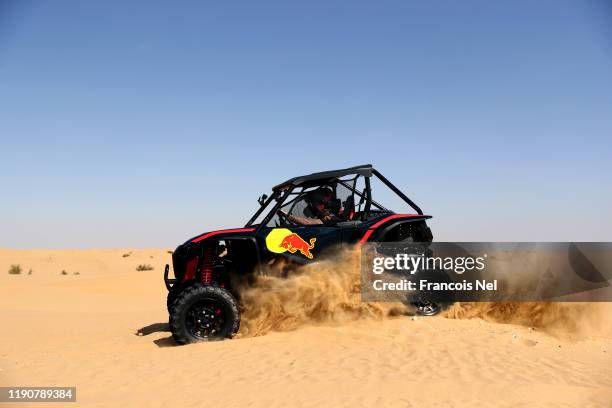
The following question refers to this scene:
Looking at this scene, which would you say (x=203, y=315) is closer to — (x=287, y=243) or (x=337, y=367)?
(x=287, y=243)

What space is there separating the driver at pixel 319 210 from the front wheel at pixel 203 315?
4.92 ft

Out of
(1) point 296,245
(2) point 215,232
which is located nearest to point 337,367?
(1) point 296,245

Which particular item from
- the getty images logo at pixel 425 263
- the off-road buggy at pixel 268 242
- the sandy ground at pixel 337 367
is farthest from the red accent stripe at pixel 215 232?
the getty images logo at pixel 425 263

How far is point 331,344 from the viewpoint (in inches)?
241

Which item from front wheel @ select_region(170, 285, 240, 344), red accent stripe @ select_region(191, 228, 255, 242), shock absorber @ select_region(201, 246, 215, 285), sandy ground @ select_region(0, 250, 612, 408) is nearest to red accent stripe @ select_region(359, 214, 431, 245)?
sandy ground @ select_region(0, 250, 612, 408)

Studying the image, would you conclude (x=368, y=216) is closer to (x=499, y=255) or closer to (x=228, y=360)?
(x=499, y=255)

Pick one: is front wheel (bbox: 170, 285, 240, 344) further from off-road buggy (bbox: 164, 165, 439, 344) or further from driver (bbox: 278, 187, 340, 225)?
driver (bbox: 278, 187, 340, 225)

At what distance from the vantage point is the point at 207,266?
697cm

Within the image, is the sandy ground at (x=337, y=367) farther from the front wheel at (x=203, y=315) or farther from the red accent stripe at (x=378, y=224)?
the red accent stripe at (x=378, y=224)

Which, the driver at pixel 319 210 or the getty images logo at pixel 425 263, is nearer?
the getty images logo at pixel 425 263

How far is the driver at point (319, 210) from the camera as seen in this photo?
7.38 meters

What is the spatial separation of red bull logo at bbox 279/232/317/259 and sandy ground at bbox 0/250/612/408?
3.30 feet

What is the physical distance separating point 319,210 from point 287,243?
875mm

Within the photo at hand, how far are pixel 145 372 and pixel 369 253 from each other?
3.23 metres
